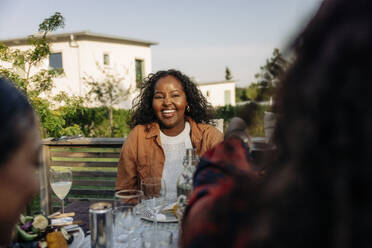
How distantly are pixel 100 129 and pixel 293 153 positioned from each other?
38.8 feet

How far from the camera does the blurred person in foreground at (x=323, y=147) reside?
477 mm

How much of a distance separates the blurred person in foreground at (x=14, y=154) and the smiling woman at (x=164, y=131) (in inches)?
75.6

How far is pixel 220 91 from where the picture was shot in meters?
32.4

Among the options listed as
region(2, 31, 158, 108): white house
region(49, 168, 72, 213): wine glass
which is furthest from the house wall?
region(49, 168, 72, 213): wine glass

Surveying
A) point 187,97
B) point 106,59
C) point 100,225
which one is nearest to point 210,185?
point 100,225

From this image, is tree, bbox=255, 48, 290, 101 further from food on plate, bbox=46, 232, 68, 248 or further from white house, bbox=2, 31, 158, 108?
white house, bbox=2, 31, 158, 108

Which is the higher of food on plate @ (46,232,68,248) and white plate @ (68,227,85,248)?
food on plate @ (46,232,68,248)

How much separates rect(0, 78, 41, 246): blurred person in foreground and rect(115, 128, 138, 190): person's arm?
6.31ft

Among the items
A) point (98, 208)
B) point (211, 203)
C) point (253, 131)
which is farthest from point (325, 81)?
point (98, 208)

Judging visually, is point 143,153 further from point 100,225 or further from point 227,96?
point 227,96

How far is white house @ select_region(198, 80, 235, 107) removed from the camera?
31.6m

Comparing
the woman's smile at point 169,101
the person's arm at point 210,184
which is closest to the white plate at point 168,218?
the person's arm at point 210,184

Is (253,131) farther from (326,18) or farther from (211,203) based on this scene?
(326,18)

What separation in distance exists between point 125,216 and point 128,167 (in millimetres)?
1603
